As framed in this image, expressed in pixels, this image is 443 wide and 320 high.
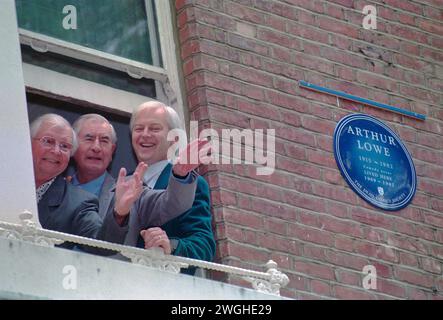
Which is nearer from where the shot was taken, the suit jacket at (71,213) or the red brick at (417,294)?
the suit jacket at (71,213)

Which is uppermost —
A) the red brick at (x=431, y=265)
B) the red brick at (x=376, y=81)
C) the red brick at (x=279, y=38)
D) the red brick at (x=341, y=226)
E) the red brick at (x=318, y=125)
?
the red brick at (x=279, y=38)

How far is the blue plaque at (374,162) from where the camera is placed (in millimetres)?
7363

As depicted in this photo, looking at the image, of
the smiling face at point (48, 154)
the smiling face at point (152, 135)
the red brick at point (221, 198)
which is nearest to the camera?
the smiling face at point (48, 154)

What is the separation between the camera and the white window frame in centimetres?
675

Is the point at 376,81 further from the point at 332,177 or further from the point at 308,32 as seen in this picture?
the point at 332,177

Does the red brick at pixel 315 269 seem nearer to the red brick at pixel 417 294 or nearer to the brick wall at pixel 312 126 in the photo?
the brick wall at pixel 312 126

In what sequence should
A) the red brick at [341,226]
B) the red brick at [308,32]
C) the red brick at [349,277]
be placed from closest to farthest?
the red brick at [349,277] → the red brick at [341,226] → the red brick at [308,32]

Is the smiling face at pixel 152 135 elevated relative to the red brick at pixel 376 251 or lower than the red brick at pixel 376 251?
elevated

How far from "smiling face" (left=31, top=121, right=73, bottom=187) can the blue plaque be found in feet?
5.58

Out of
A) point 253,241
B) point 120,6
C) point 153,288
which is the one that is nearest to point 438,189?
point 253,241

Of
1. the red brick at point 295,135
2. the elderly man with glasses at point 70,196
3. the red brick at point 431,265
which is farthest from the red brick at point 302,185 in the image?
the elderly man with glasses at point 70,196

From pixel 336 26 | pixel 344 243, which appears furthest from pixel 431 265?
pixel 336 26

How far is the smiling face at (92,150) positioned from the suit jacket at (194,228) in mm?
302
